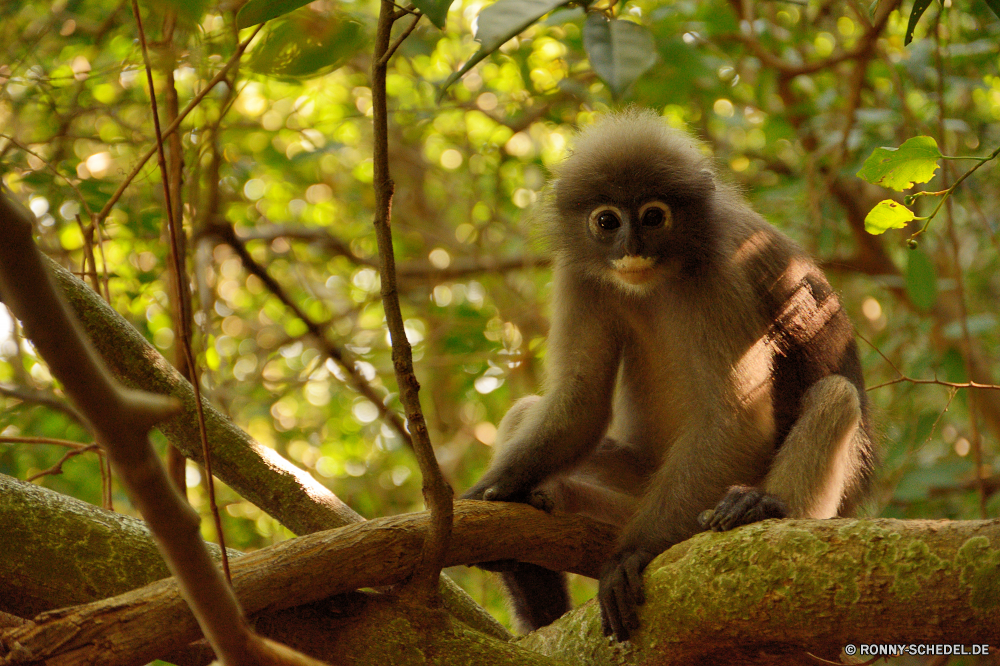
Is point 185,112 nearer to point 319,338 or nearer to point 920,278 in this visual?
point 319,338

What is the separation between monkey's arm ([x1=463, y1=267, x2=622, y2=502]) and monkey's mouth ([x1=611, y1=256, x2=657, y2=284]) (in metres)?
0.42

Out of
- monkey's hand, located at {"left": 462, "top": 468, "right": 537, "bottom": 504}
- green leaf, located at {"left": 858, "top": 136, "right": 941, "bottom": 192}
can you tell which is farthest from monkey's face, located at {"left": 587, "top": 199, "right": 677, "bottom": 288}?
green leaf, located at {"left": 858, "top": 136, "right": 941, "bottom": 192}

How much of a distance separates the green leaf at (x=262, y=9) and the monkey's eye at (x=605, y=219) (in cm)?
270

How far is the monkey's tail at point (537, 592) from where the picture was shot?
4.20m

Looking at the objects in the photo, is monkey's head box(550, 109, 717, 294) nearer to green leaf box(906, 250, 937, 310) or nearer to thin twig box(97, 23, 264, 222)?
green leaf box(906, 250, 937, 310)

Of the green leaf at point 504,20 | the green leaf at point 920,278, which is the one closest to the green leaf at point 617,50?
the green leaf at point 504,20

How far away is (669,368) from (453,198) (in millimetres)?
5012

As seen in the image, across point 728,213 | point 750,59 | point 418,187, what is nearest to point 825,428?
point 728,213

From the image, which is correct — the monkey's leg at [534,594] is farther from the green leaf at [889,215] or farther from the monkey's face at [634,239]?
the green leaf at [889,215]

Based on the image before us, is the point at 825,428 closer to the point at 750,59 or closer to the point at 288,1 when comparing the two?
the point at 288,1

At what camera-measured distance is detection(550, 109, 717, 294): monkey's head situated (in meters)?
4.44


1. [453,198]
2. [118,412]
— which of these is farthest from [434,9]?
[453,198]

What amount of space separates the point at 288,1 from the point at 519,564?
9.17 feet

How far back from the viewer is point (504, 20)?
6.32ft
